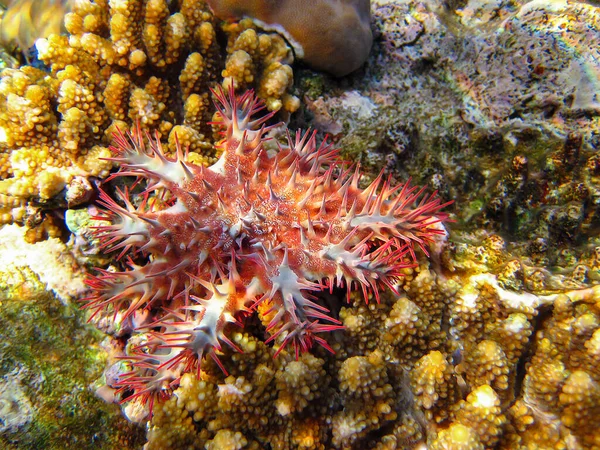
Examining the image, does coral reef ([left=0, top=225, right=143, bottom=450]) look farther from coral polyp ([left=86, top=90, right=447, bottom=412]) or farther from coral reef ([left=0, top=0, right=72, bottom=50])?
coral reef ([left=0, top=0, right=72, bottom=50])

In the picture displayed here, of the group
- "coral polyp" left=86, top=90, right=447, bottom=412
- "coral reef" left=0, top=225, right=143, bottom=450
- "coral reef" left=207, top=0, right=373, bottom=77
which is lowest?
"coral reef" left=0, top=225, right=143, bottom=450

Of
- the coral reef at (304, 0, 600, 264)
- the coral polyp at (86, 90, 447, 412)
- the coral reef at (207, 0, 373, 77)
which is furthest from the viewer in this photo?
the coral reef at (207, 0, 373, 77)

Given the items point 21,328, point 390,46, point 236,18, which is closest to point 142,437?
point 21,328

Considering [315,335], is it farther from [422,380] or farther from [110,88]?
[110,88]

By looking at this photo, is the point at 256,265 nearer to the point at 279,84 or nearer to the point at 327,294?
the point at 327,294

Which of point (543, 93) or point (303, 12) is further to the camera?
point (303, 12)

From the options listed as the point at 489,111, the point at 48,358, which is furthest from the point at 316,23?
the point at 48,358

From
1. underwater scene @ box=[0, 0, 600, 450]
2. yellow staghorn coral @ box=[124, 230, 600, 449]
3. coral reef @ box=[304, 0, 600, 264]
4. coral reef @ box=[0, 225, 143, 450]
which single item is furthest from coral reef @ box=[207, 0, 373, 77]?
coral reef @ box=[0, 225, 143, 450]
